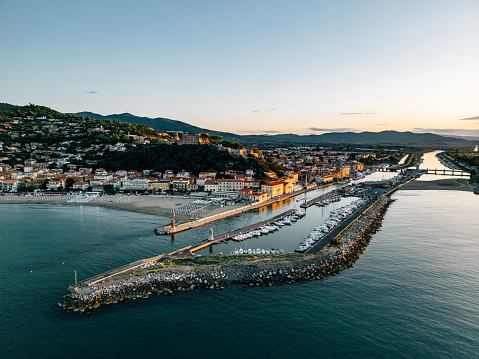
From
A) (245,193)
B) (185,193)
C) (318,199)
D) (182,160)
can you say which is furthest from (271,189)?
(182,160)

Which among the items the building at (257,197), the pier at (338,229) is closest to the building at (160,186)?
the building at (257,197)

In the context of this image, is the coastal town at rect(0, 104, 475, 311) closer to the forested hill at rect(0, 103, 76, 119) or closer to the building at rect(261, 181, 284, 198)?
the building at rect(261, 181, 284, 198)

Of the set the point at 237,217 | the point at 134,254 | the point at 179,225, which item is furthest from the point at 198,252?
the point at 237,217

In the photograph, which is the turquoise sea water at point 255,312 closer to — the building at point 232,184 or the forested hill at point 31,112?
the building at point 232,184

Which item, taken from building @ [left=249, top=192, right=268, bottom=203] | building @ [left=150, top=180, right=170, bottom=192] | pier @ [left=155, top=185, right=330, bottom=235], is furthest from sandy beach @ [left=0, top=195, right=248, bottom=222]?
building @ [left=150, top=180, right=170, bottom=192]

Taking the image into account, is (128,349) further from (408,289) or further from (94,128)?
(94,128)

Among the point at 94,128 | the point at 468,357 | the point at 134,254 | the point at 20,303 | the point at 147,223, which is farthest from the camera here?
the point at 94,128
